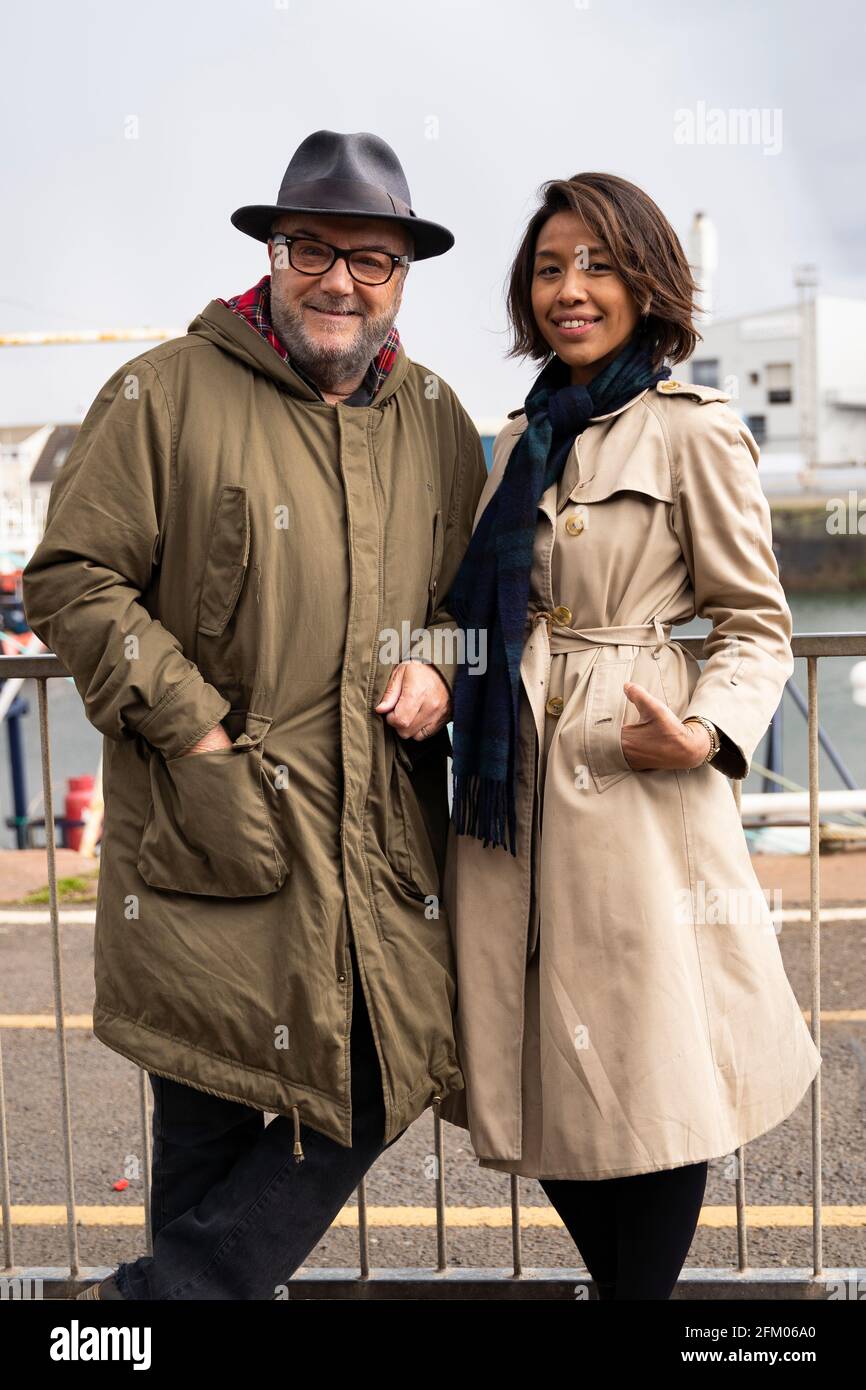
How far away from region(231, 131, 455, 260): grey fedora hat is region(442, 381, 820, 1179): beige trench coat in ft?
1.59

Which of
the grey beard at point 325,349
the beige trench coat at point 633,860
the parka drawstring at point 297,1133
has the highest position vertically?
the grey beard at point 325,349

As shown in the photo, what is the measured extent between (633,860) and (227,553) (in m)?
0.81

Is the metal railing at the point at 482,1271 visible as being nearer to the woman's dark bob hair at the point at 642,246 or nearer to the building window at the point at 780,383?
the woman's dark bob hair at the point at 642,246

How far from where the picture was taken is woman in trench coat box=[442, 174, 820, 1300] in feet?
7.09

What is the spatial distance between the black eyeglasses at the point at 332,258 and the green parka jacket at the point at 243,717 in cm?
15

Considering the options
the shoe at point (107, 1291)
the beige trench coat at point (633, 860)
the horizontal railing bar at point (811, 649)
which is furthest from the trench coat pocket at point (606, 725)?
the shoe at point (107, 1291)

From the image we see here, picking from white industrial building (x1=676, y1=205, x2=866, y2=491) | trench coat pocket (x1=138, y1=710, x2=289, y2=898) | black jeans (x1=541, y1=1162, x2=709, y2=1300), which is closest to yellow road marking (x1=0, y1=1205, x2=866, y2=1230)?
black jeans (x1=541, y1=1162, x2=709, y2=1300)

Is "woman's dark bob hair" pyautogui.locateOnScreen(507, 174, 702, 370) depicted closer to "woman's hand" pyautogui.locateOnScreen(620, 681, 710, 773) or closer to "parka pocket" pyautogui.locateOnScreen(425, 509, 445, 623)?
"parka pocket" pyautogui.locateOnScreen(425, 509, 445, 623)

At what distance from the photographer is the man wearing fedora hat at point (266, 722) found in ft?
6.95

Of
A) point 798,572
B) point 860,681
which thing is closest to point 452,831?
point 860,681

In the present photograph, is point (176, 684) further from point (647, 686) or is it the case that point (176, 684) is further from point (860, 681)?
point (860, 681)

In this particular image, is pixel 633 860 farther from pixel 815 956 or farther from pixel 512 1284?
pixel 512 1284

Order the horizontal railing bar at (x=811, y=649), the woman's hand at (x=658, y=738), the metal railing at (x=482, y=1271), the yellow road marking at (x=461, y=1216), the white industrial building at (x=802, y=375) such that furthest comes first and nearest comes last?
the white industrial building at (x=802, y=375) → the yellow road marking at (x=461, y=1216) → the metal railing at (x=482, y=1271) → the horizontal railing bar at (x=811, y=649) → the woman's hand at (x=658, y=738)

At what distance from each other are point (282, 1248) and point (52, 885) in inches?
41.6
